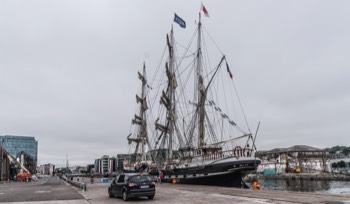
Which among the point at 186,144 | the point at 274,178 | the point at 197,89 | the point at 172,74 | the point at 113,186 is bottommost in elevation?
the point at 274,178

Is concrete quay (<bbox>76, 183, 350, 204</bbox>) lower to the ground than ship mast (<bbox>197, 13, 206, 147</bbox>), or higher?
lower

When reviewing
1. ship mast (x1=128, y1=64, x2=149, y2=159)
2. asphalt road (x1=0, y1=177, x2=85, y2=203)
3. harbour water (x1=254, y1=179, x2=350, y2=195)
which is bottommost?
harbour water (x1=254, y1=179, x2=350, y2=195)

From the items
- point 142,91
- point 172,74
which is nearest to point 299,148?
point 142,91

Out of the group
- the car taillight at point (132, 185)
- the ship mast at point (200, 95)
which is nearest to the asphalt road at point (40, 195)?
the car taillight at point (132, 185)

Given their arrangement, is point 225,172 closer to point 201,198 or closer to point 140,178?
point 201,198

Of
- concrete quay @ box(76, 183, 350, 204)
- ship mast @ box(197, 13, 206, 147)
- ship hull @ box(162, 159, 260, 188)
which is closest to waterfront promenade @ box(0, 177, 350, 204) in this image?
concrete quay @ box(76, 183, 350, 204)

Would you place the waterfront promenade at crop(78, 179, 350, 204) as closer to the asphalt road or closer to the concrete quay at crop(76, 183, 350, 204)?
the concrete quay at crop(76, 183, 350, 204)

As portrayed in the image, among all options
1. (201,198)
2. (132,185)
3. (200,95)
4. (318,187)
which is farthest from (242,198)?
(318,187)

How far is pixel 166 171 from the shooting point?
4916cm

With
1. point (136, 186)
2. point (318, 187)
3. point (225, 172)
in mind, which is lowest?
point (318, 187)

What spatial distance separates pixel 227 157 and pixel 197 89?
19307mm

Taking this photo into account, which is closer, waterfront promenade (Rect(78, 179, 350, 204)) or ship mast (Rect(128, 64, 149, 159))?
waterfront promenade (Rect(78, 179, 350, 204))

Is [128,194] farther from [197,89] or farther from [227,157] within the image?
[197,89]

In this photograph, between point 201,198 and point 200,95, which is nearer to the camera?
Result: point 201,198
